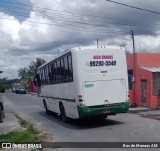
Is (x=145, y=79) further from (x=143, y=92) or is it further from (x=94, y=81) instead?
(x=94, y=81)

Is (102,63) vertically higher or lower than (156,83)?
higher

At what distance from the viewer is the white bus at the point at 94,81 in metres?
13.5

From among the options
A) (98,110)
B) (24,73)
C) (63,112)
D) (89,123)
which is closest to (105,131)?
(98,110)

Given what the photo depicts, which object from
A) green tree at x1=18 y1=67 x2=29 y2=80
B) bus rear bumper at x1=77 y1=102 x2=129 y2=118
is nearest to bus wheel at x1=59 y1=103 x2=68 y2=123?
bus rear bumper at x1=77 y1=102 x2=129 y2=118

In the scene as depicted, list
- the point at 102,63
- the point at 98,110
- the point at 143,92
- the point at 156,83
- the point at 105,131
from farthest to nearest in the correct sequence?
the point at 143,92 < the point at 156,83 < the point at 102,63 < the point at 98,110 < the point at 105,131

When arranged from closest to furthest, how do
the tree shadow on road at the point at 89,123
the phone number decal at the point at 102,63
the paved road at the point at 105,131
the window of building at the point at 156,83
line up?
the paved road at the point at 105,131
the phone number decal at the point at 102,63
the tree shadow on road at the point at 89,123
the window of building at the point at 156,83

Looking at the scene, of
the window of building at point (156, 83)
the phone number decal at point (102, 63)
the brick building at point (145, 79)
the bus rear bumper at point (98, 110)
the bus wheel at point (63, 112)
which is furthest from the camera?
the window of building at point (156, 83)

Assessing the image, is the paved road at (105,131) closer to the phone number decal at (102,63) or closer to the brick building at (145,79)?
the phone number decal at (102,63)

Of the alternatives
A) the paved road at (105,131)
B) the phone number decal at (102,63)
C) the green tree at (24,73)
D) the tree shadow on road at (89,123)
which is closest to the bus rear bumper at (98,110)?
the paved road at (105,131)

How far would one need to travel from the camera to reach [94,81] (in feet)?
45.2

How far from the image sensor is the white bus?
1352 cm

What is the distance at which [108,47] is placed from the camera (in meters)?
14.2

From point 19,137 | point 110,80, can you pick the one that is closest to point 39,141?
point 19,137

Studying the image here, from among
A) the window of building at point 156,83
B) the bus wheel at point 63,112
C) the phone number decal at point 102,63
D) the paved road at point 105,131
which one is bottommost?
the paved road at point 105,131
